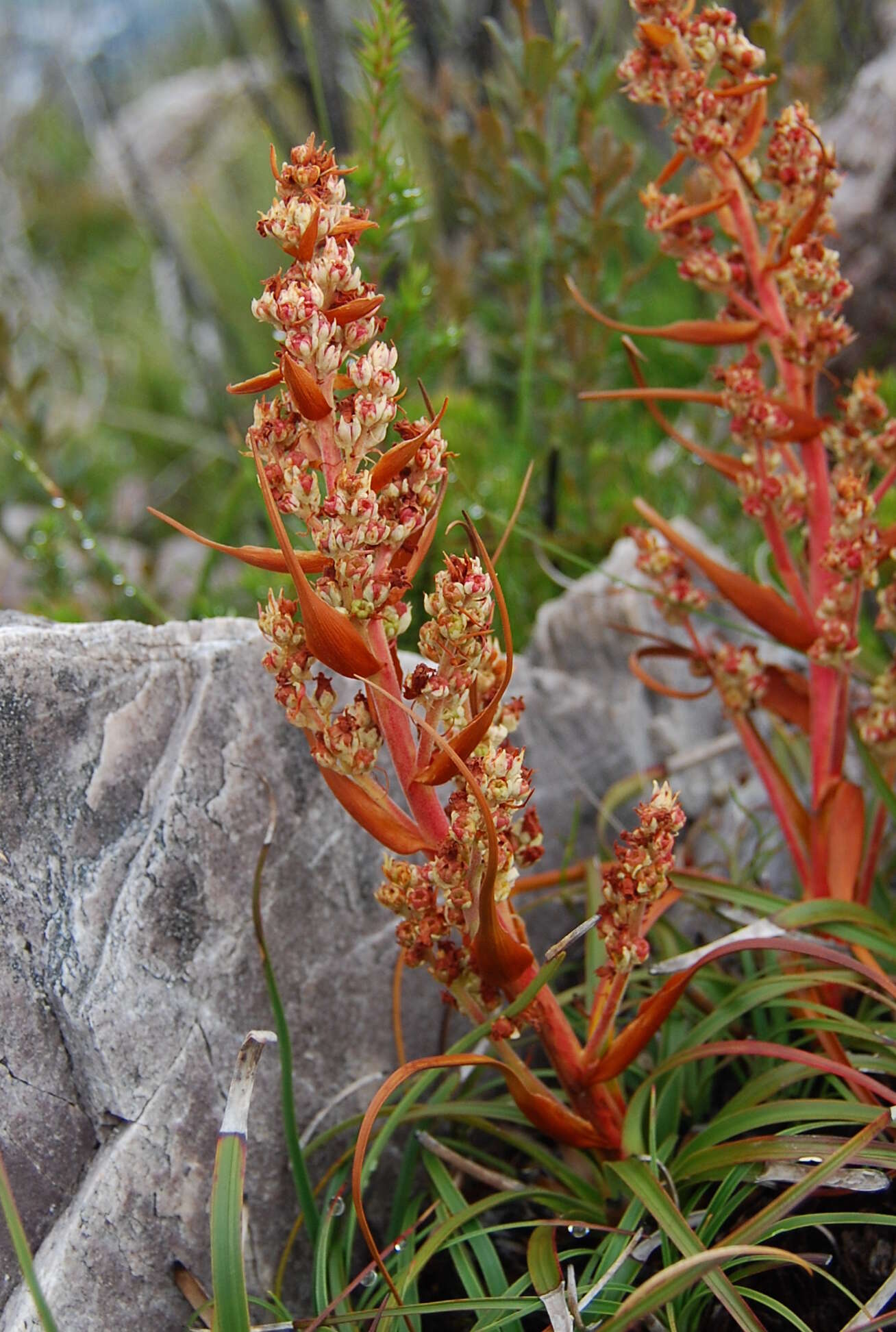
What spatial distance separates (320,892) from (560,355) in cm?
193

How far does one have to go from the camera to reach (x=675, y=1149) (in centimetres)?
150

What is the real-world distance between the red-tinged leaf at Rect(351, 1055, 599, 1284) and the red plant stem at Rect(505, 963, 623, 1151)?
2cm

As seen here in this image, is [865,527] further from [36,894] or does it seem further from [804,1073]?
[36,894]

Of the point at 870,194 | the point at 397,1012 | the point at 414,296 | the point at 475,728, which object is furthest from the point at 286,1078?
the point at 870,194

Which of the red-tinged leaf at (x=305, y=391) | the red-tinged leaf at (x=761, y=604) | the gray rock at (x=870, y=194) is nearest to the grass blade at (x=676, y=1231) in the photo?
the red-tinged leaf at (x=761, y=604)

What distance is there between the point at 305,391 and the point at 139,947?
711 millimetres

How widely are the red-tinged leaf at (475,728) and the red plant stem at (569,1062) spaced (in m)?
0.28

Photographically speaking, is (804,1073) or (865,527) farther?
(865,527)

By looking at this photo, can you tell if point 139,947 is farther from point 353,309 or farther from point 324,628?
point 353,309

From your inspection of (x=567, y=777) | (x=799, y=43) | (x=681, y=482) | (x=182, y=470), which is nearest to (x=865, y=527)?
(x=567, y=777)

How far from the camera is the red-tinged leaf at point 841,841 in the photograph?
1.59 metres

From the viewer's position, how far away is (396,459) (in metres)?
1.09

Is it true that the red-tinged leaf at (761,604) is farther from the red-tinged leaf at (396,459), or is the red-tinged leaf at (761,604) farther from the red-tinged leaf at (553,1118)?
the red-tinged leaf at (553,1118)

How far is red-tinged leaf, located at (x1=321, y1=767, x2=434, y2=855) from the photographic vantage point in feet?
3.85
